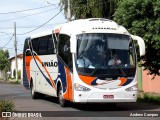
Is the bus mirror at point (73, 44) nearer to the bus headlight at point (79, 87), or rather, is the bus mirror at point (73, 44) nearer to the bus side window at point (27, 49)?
the bus headlight at point (79, 87)

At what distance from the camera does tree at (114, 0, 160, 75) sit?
1759 centimetres

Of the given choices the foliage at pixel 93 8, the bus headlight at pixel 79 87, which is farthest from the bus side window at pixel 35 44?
the foliage at pixel 93 8

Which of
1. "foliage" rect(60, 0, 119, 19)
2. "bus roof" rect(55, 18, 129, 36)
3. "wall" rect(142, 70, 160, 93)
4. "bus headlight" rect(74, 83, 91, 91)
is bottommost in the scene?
"wall" rect(142, 70, 160, 93)

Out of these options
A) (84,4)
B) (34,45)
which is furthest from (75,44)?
(84,4)

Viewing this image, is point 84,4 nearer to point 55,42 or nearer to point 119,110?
point 55,42

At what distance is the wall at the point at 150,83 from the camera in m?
30.8

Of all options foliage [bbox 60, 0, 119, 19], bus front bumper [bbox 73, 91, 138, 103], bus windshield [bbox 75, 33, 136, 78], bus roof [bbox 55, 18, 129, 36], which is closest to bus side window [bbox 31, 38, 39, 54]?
bus roof [bbox 55, 18, 129, 36]

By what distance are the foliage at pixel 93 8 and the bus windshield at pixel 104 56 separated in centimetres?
1646

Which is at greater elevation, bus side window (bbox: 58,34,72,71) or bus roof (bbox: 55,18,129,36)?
bus roof (bbox: 55,18,129,36)

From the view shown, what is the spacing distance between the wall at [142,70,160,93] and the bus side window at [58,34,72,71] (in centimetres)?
1330

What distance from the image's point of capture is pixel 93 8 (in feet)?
112

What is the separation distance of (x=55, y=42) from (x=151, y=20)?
4095 mm

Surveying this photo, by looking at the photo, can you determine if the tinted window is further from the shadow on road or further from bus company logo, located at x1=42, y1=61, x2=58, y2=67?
the shadow on road

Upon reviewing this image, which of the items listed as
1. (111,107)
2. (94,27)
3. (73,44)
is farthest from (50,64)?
(73,44)
